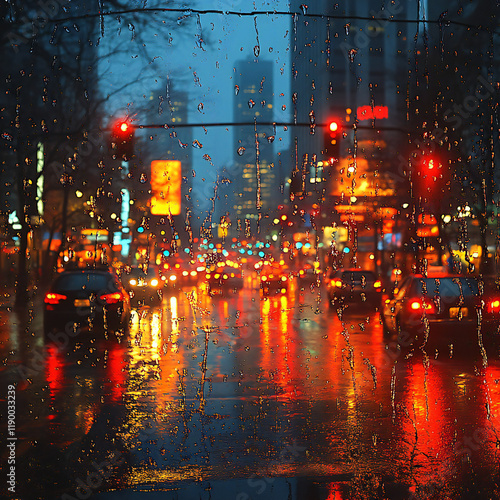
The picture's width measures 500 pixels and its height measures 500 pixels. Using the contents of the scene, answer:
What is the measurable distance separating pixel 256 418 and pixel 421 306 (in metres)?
7.25

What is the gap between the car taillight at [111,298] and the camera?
18734 millimetres

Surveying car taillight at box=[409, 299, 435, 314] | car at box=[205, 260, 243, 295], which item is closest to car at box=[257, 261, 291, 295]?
car at box=[205, 260, 243, 295]

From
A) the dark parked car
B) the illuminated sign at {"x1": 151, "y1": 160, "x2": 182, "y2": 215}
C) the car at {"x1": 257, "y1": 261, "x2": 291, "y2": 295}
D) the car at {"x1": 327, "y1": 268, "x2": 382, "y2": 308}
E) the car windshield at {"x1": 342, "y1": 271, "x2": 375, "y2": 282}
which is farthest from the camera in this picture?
the car at {"x1": 257, "y1": 261, "x2": 291, "y2": 295}

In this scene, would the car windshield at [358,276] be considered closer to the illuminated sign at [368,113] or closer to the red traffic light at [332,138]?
the red traffic light at [332,138]

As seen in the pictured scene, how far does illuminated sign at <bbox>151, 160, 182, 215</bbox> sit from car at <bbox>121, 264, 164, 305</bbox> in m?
8.07

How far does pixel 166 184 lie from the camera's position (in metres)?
42.3

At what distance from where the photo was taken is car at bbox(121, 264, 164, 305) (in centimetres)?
3250

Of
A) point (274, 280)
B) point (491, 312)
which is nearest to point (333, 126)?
point (491, 312)

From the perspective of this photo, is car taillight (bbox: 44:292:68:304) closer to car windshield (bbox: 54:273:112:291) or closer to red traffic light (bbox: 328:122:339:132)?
car windshield (bbox: 54:273:112:291)

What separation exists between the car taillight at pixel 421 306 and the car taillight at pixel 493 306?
1.05m

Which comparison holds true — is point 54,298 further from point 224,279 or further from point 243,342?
point 224,279

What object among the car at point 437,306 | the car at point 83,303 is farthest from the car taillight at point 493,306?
the car at point 83,303

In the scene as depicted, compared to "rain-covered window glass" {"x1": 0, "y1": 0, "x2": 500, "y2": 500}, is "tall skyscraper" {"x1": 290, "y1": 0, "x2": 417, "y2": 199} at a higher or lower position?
higher

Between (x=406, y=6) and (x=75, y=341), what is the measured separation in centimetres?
9886
